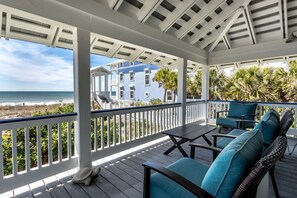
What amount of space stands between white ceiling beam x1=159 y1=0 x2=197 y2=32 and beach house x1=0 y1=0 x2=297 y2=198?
0.06 feet

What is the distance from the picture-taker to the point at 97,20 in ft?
9.52

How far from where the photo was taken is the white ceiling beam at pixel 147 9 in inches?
127

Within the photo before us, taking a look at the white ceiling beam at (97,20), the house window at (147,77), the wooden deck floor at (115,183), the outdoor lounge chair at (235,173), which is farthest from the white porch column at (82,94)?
the house window at (147,77)

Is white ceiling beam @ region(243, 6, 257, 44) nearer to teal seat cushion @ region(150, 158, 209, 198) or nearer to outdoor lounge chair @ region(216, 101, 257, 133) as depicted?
outdoor lounge chair @ region(216, 101, 257, 133)

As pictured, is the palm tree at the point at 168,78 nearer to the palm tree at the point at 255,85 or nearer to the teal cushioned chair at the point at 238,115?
the palm tree at the point at 255,85

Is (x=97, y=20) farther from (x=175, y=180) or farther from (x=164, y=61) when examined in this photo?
(x=164, y=61)

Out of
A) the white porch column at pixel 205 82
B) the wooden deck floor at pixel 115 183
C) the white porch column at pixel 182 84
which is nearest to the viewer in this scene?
the wooden deck floor at pixel 115 183

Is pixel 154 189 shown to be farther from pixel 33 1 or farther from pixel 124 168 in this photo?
pixel 33 1

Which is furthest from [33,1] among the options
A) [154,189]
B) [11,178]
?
[154,189]

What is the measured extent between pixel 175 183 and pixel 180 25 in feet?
13.2

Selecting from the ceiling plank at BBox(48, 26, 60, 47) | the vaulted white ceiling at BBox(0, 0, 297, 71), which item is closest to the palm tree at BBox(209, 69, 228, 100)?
→ the vaulted white ceiling at BBox(0, 0, 297, 71)

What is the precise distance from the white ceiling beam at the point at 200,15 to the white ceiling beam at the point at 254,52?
83.9 inches

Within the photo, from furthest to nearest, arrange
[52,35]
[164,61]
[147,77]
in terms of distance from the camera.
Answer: [147,77] < [164,61] < [52,35]

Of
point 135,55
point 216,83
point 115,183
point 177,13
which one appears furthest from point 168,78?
point 115,183
